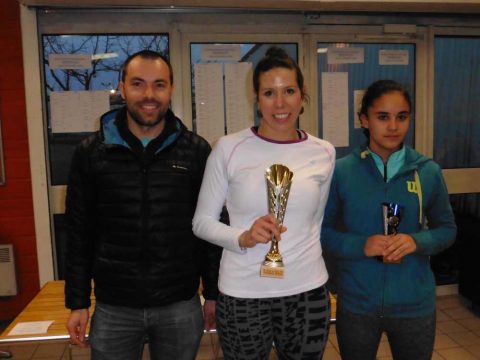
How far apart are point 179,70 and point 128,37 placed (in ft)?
1.38

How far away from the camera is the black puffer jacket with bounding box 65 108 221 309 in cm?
155

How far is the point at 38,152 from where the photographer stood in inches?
125

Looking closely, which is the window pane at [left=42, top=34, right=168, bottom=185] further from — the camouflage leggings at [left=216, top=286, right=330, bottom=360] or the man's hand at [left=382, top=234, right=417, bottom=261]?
the man's hand at [left=382, top=234, right=417, bottom=261]

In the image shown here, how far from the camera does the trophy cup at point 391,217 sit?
1502mm

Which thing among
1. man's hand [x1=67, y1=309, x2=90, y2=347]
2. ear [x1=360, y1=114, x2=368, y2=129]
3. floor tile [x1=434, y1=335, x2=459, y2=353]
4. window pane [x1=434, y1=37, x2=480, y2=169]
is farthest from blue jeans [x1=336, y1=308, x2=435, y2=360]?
window pane [x1=434, y1=37, x2=480, y2=169]

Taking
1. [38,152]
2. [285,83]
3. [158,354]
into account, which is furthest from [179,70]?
[158,354]

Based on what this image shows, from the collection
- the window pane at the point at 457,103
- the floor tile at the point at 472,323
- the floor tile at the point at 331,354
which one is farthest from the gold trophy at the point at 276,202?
the window pane at the point at 457,103

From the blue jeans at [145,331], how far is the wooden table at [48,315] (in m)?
0.43

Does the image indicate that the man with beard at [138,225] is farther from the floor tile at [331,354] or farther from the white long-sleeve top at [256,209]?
the floor tile at [331,354]

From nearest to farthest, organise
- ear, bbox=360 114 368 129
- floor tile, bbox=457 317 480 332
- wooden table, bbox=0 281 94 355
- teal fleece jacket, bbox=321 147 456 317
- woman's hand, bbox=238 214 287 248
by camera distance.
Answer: woman's hand, bbox=238 214 287 248, teal fleece jacket, bbox=321 147 456 317, ear, bbox=360 114 368 129, wooden table, bbox=0 281 94 355, floor tile, bbox=457 317 480 332

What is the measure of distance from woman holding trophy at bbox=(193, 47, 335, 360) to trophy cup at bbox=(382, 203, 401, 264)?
0.23 meters

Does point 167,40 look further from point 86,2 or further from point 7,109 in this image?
point 7,109

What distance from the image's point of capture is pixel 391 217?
59.2 inches

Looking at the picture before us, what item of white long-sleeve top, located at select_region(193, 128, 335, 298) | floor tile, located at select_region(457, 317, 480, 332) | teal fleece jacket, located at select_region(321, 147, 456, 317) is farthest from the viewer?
floor tile, located at select_region(457, 317, 480, 332)
